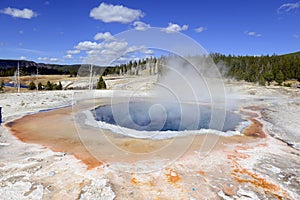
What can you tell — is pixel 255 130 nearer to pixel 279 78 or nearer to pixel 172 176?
pixel 172 176

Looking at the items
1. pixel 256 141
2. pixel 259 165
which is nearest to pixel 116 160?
pixel 259 165

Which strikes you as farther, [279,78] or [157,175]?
[279,78]

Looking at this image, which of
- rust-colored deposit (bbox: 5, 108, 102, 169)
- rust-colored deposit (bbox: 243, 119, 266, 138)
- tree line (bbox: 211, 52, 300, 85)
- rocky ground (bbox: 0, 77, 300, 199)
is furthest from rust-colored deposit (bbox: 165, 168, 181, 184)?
tree line (bbox: 211, 52, 300, 85)

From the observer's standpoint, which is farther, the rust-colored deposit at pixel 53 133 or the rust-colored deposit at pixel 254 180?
the rust-colored deposit at pixel 53 133

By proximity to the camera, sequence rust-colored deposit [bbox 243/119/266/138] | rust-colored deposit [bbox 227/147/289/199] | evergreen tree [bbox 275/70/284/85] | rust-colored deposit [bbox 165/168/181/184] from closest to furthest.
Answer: rust-colored deposit [bbox 227/147/289/199] → rust-colored deposit [bbox 165/168/181/184] → rust-colored deposit [bbox 243/119/266/138] → evergreen tree [bbox 275/70/284/85]

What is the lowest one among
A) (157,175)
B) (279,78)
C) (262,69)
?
(157,175)

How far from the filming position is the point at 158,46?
7.15m

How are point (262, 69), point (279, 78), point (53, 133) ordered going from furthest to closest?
Result: 1. point (262, 69)
2. point (279, 78)
3. point (53, 133)

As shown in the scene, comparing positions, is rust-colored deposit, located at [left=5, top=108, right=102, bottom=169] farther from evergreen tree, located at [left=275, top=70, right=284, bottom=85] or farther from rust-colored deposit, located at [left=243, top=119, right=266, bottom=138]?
evergreen tree, located at [left=275, top=70, right=284, bottom=85]

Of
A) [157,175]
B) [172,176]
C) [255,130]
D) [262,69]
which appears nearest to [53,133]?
[157,175]

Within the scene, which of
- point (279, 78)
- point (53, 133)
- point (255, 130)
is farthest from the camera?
point (279, 78)

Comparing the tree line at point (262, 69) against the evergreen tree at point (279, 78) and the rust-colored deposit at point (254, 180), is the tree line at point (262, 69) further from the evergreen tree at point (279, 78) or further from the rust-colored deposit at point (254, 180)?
the rust-colored deposit at point (254, 180)

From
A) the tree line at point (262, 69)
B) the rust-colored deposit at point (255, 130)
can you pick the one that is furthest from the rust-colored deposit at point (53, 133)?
the tree line at point (262, 69)

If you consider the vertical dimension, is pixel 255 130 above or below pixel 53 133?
above
